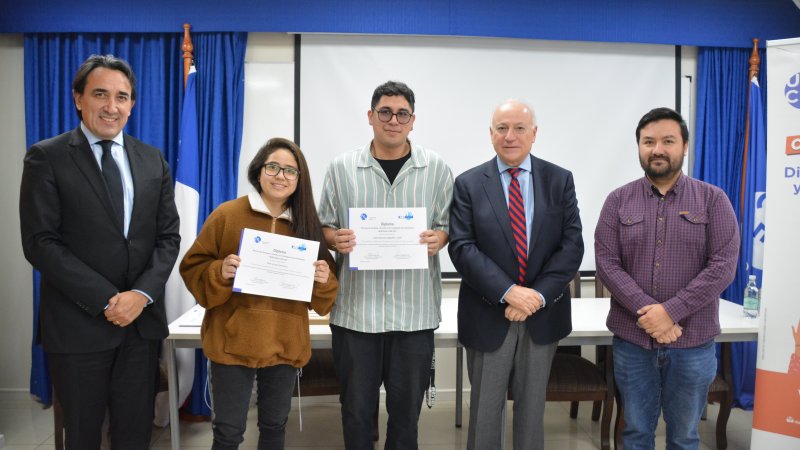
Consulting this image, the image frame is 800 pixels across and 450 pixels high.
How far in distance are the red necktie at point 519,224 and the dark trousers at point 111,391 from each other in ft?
5.13

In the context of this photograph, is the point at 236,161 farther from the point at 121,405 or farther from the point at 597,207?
the point at 597,207

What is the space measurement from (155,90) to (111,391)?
246cm

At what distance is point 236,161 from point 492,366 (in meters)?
2.49

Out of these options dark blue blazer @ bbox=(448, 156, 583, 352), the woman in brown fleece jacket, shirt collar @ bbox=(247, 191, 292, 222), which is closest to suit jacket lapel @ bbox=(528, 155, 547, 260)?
dark blue blazer @ bbox=(448, 156, 583, 352)

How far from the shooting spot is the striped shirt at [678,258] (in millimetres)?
2225

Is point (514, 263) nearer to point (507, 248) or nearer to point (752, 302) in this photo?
point (507, 248)

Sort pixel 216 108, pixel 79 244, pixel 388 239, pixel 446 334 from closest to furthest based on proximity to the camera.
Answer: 1. pixel 79 244
2. pixel 388 239
3. pixel 446 334
4. pixel 216 108

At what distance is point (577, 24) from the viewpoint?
3979 mm

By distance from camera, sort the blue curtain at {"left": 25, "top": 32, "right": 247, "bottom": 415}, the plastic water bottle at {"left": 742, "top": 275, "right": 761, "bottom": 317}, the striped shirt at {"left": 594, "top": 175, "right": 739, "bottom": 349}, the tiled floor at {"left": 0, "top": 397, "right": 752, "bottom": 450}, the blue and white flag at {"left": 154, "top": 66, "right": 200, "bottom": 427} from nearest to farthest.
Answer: the striped shirt at {"left": 594, "top": 175, "right": 739, "bottom": 349}
the plastic water bottle at {"left": 742, "top": 275, "right": 761, "bottom": 317}
the tiled floor at {"left": 0, "top": 397, "right": 752, "bottom": 450}
the blue and white flag at {"left": 154, "top": 66, "right": 200, "bottom": 427}
the blue curtain at {"left": 25, "top": 32, "right": 247, "bottom": 415}

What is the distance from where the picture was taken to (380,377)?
239 cm

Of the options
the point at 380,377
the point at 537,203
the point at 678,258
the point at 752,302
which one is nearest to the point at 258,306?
the point at 380,377

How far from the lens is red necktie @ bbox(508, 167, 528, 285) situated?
90.8 inches

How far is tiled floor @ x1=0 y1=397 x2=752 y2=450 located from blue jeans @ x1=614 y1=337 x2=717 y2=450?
106 centimetres

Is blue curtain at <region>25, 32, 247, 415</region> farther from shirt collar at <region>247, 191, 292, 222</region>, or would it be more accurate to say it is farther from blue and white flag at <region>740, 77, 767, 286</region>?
blue and white flag at <region>740, 77, 767, 286</region>
